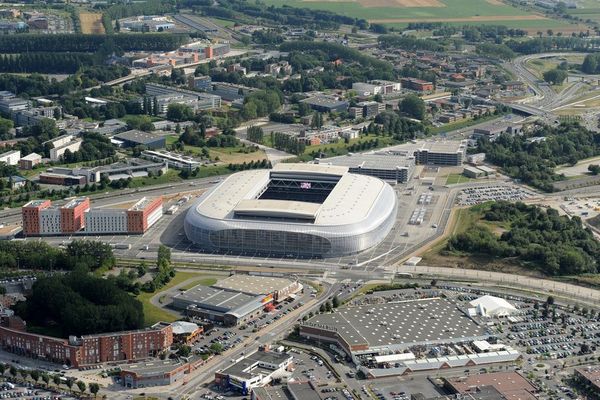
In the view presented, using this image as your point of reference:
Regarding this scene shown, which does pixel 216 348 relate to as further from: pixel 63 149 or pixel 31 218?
pixel 63 149

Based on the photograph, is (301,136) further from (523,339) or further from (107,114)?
(523,339)

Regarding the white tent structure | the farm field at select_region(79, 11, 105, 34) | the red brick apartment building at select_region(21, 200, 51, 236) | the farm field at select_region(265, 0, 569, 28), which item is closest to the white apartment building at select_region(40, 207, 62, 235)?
the red brick apartment building at select_region(21, 200, 51, 236)

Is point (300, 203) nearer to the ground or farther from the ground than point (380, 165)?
farther from the ground

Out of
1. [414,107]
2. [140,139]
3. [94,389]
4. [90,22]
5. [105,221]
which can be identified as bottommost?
[90,22]

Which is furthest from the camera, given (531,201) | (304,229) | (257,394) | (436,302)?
(531,201)

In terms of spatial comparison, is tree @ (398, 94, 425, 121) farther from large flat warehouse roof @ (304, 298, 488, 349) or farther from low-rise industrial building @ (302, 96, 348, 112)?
large flat warehouse roof @ (304, 298, 488, 349)

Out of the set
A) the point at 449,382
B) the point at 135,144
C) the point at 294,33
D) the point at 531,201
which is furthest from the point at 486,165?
the point at 294,33

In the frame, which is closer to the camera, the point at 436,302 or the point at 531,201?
the point at 436,302

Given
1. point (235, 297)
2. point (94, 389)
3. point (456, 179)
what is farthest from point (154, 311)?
point (456, 179)
